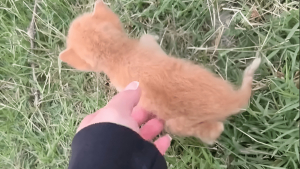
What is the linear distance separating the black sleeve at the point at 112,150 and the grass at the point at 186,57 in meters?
0.48

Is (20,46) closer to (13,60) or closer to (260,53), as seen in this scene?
(13,60)

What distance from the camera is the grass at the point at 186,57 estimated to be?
4.23 ft

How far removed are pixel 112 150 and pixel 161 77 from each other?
366mm

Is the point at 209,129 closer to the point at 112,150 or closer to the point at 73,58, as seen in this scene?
the point at 112,150

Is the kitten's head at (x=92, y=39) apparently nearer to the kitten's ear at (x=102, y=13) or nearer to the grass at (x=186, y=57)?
the kitten's ear at (x=102, y=13)

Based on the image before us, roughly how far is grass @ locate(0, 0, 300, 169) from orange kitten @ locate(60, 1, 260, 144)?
152 millimetres

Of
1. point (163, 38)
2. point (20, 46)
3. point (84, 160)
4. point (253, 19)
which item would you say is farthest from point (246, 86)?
point (20, 46)

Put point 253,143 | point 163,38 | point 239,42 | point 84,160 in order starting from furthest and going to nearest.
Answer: point 163,38 < point 239,42 < point 253,143 < point 84,160

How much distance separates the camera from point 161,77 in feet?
3.76

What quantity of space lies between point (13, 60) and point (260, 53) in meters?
1.68

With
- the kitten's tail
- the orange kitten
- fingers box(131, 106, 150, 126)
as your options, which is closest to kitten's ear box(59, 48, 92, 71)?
the orange kitten

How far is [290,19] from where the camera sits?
4.20 feet

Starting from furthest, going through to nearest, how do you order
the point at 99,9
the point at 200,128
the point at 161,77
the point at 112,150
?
the point at 99,9 → the point at 200,128 → the point at 161,77 → the point at 112,150

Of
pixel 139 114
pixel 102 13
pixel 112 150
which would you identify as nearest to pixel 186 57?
pixel 139 114
